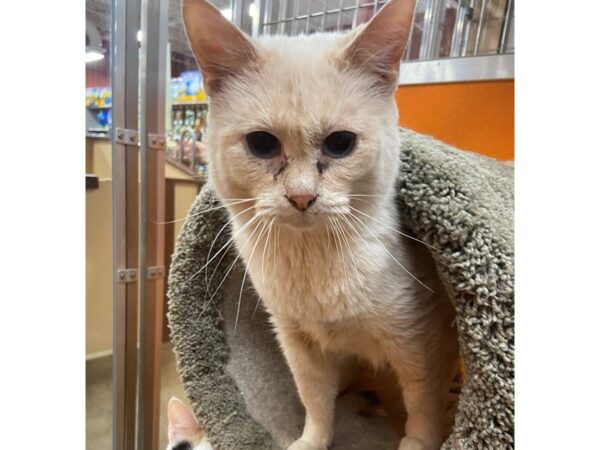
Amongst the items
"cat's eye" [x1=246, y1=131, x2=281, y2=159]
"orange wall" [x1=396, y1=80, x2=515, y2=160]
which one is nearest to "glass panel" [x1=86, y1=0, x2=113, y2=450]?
"cat's eye" [x1=246, y1=131, x2=281, y2=159]

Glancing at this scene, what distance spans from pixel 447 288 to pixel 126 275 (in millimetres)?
754

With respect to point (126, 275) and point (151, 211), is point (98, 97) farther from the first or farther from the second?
point (126, 275)

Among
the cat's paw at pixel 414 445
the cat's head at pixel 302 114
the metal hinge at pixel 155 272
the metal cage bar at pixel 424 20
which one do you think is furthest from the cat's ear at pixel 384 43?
the metal hinge at pixel 155 272

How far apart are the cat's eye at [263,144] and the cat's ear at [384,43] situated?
0.46ft

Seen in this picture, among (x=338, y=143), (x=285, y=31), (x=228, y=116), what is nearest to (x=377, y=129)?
(x=338, y=143)

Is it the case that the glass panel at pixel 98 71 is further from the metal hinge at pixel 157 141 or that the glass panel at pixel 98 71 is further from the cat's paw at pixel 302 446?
the cat's paw at pixel 302 446

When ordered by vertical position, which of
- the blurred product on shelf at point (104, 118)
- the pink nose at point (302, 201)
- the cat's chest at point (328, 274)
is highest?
the blurred product on shelf at point (104, 118)

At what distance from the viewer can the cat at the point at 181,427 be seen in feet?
2.97

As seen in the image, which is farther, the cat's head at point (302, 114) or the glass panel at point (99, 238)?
the glass panel at point (99, 238)

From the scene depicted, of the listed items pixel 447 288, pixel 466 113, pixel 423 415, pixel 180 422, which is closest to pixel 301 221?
pixel 447 288

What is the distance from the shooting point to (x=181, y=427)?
0.92 m
